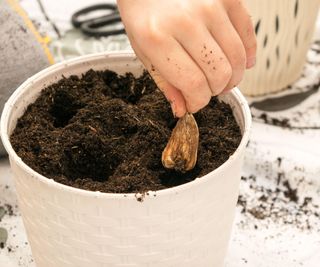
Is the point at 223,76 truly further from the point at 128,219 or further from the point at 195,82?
the point at 128,219

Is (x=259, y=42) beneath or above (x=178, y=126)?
beneath

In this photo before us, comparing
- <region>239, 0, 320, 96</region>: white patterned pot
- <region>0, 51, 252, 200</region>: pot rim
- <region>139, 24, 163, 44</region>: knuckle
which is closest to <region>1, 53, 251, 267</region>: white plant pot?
<region>0, 51, 252, 200</region>: pot rim

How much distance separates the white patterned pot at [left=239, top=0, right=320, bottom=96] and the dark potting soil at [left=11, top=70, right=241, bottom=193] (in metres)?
→ 0.37

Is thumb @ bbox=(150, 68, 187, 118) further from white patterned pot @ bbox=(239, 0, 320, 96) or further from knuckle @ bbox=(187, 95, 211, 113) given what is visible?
white patterned pot @ bbox=(239, 0, 320, 96)

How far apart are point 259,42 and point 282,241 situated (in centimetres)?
39

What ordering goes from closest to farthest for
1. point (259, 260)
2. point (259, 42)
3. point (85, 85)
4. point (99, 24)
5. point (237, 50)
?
point (237, 50) → point (85, 85) → point (259, 260) → point (259, 42) → point (99, 24)

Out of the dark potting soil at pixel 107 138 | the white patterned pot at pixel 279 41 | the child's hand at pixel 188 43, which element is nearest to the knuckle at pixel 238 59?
the child's hand at pixel 188 43

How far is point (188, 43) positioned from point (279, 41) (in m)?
0.60

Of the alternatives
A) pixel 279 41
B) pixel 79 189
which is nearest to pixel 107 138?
pixel 79 189

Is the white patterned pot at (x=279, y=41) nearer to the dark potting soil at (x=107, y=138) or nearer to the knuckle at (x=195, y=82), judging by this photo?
the dark potting soil at (x=107, y=138)

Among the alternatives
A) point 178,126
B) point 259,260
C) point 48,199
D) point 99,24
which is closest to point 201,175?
point 178,126

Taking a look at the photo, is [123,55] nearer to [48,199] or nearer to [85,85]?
[85,85]

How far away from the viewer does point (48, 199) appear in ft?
Answer: 1.84

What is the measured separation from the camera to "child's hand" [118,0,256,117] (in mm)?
482
